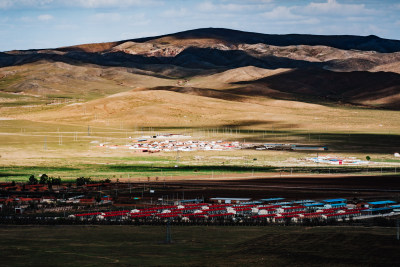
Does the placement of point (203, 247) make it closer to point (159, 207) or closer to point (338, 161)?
point (159, 207)

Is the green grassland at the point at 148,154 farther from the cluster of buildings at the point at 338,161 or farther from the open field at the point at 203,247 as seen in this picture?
the open field at the point at 203,247

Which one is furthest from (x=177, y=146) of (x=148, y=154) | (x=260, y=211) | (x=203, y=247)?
(x=203, y=247)

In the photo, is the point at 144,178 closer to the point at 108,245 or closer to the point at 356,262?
the point at 108,245

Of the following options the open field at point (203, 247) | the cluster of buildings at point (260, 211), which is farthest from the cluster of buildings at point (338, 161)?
the open field at point (203, 247)

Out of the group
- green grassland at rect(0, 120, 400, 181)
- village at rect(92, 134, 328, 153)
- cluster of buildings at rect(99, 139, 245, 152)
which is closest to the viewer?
green grassland at rect(0, 120, 400, 181)

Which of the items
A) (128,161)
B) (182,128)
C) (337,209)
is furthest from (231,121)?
(337,209)

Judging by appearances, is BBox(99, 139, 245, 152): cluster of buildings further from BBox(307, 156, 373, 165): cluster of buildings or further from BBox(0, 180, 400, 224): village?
BBox(0, 180, 400, 224): village

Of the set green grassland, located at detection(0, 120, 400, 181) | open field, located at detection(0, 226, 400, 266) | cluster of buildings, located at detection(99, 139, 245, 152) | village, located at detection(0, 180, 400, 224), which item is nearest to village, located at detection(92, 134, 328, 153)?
cluster of buildings, located at detection(99, 139, 245, 152)
